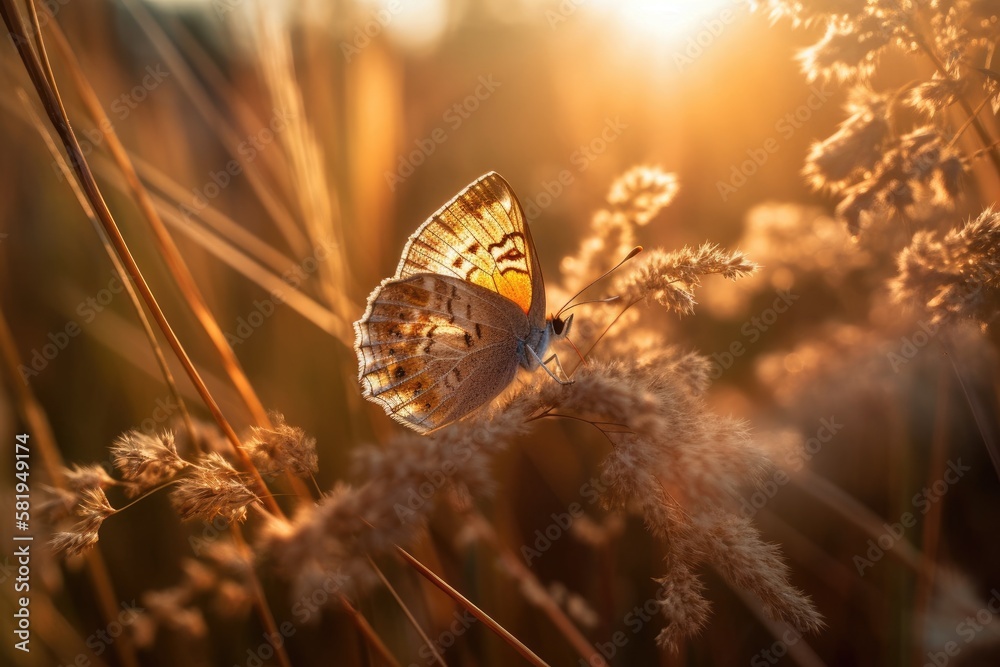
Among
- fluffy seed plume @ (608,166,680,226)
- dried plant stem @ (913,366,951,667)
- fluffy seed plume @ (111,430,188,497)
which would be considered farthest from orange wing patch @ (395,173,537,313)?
dried plant stem @ (913,366,951,667)

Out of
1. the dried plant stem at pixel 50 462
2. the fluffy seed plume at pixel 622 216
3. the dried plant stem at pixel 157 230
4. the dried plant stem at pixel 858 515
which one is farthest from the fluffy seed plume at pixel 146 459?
the dried plant stem at pixel 858 515

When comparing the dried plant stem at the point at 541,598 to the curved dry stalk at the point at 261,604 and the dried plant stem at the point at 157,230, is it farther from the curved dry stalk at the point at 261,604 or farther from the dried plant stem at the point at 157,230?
the dried plant stem at the point at 157,230

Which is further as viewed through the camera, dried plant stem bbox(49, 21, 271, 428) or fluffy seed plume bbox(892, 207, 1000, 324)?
dried plant stem bbox(49, 21, 271, 428)

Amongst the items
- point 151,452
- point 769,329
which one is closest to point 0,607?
point 151,452

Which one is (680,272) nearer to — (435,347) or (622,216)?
(622,216)

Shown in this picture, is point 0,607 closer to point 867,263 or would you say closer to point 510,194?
point 510,194

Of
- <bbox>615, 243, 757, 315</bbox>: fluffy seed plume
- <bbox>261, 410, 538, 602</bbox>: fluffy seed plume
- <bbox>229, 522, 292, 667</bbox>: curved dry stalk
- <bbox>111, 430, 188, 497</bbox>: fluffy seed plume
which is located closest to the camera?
<bbox>261, 410, 538, 602</bbox>: fluffy seed plume

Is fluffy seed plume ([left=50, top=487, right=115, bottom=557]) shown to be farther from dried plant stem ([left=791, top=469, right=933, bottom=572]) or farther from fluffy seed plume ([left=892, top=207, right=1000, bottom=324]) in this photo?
dried plant stem ([left=791, top=469, right=933, bottom=572])
